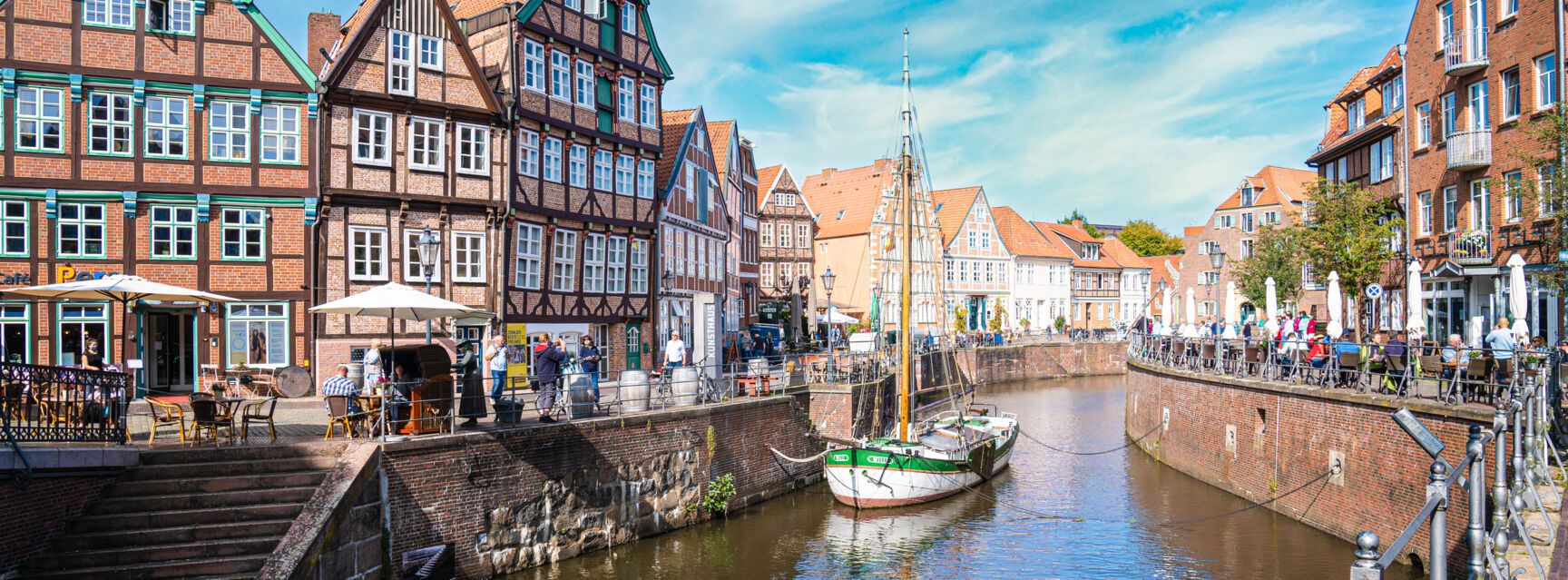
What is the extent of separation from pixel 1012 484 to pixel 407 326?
616 inches

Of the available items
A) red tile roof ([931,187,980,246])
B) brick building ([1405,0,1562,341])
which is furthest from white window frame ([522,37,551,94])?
red tile roof ([931,187,980,246])

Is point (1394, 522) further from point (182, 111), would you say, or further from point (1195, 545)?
point (182, 111)

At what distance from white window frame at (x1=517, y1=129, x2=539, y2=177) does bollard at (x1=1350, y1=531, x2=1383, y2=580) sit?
22.8 metres

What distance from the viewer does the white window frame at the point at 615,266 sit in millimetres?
28453

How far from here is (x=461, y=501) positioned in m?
14.7

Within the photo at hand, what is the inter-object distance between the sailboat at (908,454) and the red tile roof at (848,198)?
3517 cm

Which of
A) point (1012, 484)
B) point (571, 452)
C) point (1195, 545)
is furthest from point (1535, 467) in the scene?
point (1012, 484)

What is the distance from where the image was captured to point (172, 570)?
11195mm

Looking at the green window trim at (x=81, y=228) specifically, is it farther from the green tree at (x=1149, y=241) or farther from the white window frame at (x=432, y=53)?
the green tree at (x=1149, y=241)

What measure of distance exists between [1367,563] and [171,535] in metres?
12.5

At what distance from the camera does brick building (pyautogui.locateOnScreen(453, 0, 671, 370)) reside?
2509cm

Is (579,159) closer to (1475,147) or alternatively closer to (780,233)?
(1475,147)

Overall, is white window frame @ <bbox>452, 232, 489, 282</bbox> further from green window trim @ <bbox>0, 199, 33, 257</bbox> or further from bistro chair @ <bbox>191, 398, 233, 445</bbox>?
bistro chair @ <bbox>191, 398, 233, 445</bbox>

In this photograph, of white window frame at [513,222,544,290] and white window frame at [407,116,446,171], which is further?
white window frame at [513,222,544,290]
